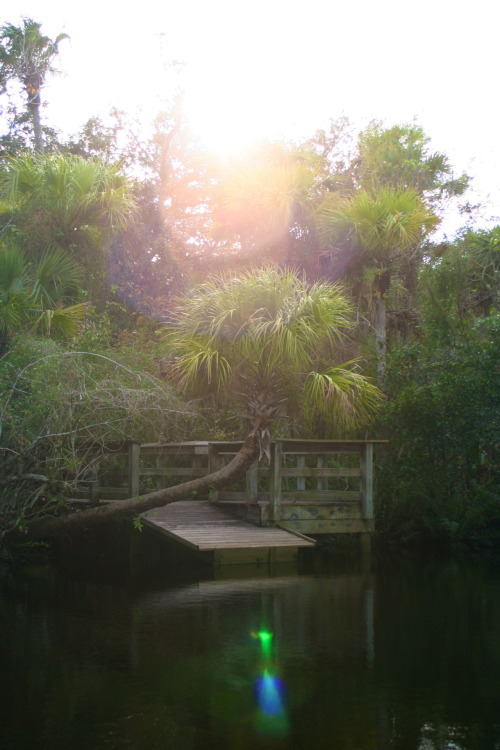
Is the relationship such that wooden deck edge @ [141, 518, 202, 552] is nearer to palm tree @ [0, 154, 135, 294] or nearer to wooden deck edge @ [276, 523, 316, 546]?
wooden deck edge @ [276, 523, 316, 546]

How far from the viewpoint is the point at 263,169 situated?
20.2m

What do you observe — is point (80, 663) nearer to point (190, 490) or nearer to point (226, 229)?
point (190, 490)

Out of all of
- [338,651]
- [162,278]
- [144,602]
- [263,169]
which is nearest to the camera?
[338,651]

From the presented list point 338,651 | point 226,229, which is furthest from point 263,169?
point 338,651

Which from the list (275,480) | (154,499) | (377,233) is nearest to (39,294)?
(154,499)

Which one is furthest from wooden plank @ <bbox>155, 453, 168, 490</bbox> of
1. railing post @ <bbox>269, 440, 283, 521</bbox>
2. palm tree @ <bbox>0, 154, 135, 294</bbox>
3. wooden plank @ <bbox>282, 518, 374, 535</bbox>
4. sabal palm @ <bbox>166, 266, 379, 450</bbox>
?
palm tree @ <bbox>0, 154, 135, 294</bbox>

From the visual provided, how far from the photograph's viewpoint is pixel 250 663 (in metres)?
7.09

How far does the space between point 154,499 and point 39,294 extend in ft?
18.2

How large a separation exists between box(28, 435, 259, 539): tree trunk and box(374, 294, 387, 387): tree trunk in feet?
19.5

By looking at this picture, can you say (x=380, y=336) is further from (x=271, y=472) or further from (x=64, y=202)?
(x=64, y=202)

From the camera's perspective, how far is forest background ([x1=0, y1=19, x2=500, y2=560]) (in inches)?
492

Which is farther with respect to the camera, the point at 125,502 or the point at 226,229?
the point at 226,229

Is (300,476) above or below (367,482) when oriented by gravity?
above

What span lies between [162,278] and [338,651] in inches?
606
